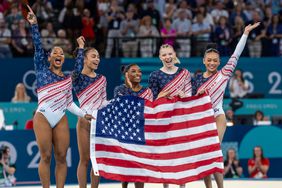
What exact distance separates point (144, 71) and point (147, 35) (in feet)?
2.95

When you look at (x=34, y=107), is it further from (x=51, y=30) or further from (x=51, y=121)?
(x=51, y=121)

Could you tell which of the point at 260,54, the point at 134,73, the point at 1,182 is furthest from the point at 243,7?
the point at 134,73

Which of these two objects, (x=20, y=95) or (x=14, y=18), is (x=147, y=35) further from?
(x=20, y=95)

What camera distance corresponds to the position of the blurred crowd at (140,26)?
2000 centimetres

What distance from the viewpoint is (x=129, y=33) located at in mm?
20797

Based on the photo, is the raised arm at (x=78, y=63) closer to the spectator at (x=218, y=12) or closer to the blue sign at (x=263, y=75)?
the blue sign at (x=263, y=75)

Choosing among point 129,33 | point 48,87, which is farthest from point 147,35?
point 48,87

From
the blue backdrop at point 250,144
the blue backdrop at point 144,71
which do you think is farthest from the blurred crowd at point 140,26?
the blue backdrop at point 250,144

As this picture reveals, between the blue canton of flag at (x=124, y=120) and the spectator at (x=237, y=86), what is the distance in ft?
23.8

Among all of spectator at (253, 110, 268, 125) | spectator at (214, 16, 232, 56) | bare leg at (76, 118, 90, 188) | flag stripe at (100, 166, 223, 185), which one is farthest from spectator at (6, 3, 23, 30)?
flag stripe at (100, 166, 223, 185)

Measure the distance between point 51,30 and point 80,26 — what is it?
0.72m

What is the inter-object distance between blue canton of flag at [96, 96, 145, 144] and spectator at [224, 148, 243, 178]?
485cm

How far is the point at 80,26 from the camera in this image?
20.5 meters

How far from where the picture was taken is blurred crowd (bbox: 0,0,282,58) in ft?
65.6
